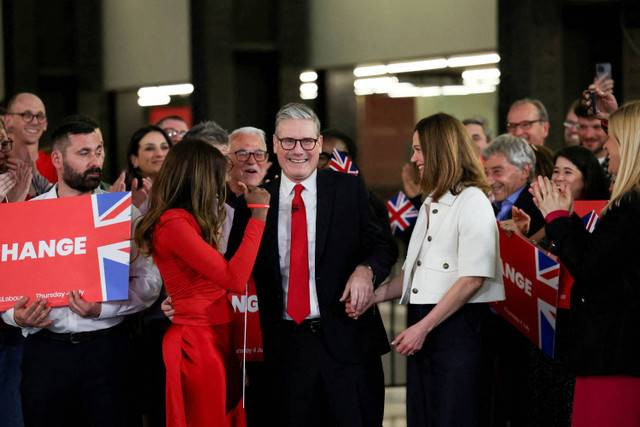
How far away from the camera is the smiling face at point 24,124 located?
6.65m

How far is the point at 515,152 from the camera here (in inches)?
229

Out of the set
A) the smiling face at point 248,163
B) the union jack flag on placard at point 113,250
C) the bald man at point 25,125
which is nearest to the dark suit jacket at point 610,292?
the union jack flag on placard at point 113,250

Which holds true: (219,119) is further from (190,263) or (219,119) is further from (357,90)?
(190,263)

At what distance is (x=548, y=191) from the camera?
409cm

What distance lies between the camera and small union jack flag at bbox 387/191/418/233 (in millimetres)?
6824

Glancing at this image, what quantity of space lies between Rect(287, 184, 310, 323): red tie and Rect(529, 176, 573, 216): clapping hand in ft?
3.13

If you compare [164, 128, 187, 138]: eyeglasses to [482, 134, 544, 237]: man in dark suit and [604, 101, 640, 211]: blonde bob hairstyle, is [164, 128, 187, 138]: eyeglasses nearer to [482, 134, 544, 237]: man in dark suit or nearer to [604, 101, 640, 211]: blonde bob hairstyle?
[482, 134, 544, 237]: man in dark suit

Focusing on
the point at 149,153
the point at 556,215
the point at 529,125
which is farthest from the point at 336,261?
the point at 529,125

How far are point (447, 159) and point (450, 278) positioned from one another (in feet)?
1.58

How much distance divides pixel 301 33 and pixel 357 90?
36.7 inches

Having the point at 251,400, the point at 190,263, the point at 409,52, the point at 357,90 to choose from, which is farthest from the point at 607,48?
the point at 190,263

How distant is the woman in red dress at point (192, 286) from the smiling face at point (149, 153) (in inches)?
82.2

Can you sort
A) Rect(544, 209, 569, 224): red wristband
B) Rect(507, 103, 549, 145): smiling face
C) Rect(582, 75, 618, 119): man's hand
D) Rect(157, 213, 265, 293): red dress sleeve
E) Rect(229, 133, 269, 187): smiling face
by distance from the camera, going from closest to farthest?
Rect(544, 209, 569, 224): red wristband
Rect(157, 213, 265, 293): red dress sleeve
Rect(582, 75, 618, 119): man's hand
Rect(229, 133, 269, 187): smiling face
Rect(507, 103, 549, 145): smiling face

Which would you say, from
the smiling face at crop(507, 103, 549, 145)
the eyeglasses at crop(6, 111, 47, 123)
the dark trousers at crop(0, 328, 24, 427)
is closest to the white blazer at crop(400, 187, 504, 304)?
the dark trousers at crop(0, 328, 24, 427)
